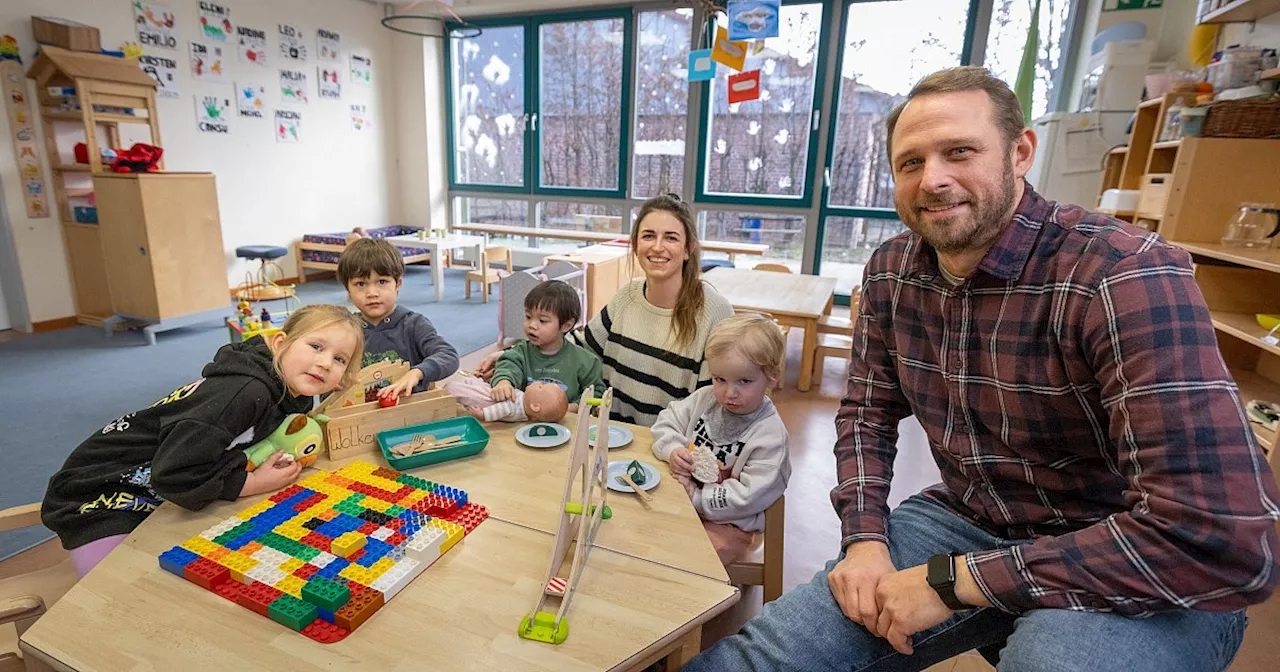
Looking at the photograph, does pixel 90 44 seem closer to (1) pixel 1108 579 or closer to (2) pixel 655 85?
(2) pixel 655 85

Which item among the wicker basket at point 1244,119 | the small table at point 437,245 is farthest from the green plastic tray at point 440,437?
the small table at point 437,245

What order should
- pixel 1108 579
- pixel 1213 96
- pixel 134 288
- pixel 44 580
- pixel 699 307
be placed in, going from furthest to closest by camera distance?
pixel 134 288, pixel 1213 96, pixel 699 307, pixel 44 580, pixel 1108 579

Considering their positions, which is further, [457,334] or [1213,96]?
[457,334]

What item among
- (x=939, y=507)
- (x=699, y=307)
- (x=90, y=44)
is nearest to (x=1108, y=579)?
(x=939, y=507)

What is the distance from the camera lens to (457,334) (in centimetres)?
474

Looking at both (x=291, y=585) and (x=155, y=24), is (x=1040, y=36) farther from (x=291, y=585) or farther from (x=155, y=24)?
(x=155, y=24)

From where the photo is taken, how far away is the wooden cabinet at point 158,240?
4141 mm

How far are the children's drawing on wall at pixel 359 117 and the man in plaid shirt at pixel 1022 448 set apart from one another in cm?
698

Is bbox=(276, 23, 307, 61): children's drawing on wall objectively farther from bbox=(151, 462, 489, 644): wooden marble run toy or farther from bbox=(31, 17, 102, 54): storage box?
bbox=(151, 462, 489, 644): wooden marble run toy

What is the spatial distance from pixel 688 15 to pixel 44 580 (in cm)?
634

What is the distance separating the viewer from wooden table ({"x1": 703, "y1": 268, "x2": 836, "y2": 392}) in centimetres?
370

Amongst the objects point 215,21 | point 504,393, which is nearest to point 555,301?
point 504,393

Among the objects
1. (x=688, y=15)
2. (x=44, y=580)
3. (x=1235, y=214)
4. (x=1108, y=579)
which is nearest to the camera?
(x=1108, y=579)

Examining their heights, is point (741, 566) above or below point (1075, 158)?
below
